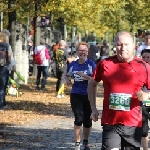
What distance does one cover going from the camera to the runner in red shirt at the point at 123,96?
5902 mm

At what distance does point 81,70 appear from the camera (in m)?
9.18

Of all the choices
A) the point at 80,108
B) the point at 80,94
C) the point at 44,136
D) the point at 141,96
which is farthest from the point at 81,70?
the point at 141,96

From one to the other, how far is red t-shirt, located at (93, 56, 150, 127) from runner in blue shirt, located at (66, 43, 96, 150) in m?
2.81

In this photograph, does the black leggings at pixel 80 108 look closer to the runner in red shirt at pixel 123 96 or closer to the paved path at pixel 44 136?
the paved path at pixel 44 136

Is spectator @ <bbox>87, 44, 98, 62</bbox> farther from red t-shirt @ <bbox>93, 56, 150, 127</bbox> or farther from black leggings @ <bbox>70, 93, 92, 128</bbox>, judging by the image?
red t-shirt @ <bbox>93, 56, 150, 127</bbox>

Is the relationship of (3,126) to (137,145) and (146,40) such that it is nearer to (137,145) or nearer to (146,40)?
(146,40)

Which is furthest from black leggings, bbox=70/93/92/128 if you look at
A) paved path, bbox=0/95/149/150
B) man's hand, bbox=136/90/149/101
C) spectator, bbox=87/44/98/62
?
spectator, bbox=87/44/98/62

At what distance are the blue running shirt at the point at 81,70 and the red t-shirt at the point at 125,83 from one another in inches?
117

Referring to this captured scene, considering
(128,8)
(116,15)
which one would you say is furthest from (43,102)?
(116,15)

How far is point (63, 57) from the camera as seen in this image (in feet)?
59.0

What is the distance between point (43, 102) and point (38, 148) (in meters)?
7.37

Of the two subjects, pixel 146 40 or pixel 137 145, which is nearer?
pixel 137 145

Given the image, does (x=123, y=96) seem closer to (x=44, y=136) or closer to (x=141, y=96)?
(x=141, y=96)

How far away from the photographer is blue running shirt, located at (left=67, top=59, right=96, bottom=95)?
9046mm
